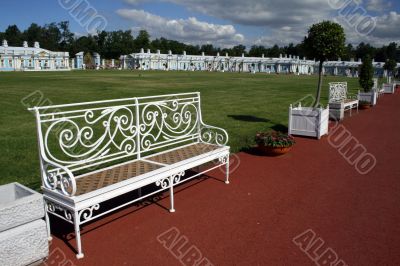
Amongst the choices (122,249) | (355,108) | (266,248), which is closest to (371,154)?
(266,248)

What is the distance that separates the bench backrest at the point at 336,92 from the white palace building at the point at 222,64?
87.6 meters

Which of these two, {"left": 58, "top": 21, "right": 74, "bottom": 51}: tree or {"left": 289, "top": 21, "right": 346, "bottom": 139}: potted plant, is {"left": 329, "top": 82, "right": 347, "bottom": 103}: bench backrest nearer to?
{"left": 289, "top": 21, "right": 346, "bottom": 139}: potted plant

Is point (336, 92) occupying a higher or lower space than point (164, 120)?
higher

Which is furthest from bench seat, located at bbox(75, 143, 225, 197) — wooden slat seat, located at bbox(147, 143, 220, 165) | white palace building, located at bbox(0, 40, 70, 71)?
white palace building, located at bbox(0, 40, 70, 71)

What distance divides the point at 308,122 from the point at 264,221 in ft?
18.6

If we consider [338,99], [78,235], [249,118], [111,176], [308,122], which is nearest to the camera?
[78,235]

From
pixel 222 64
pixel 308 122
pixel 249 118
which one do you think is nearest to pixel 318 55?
pixel 308 122

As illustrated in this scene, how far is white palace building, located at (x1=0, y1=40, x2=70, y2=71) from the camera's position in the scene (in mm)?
77312

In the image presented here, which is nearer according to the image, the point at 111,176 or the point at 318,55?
the point at 111,176

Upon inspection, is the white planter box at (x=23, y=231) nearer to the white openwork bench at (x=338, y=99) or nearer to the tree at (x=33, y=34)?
the white openwork bench at (x=338, y=99)

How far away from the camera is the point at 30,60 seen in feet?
267

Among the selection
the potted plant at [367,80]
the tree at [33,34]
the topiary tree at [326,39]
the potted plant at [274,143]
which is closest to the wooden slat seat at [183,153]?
the potted plant at [274,143]

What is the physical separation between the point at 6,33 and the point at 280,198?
131306 millimetres

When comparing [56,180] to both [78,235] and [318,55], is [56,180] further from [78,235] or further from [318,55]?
[318,55]
